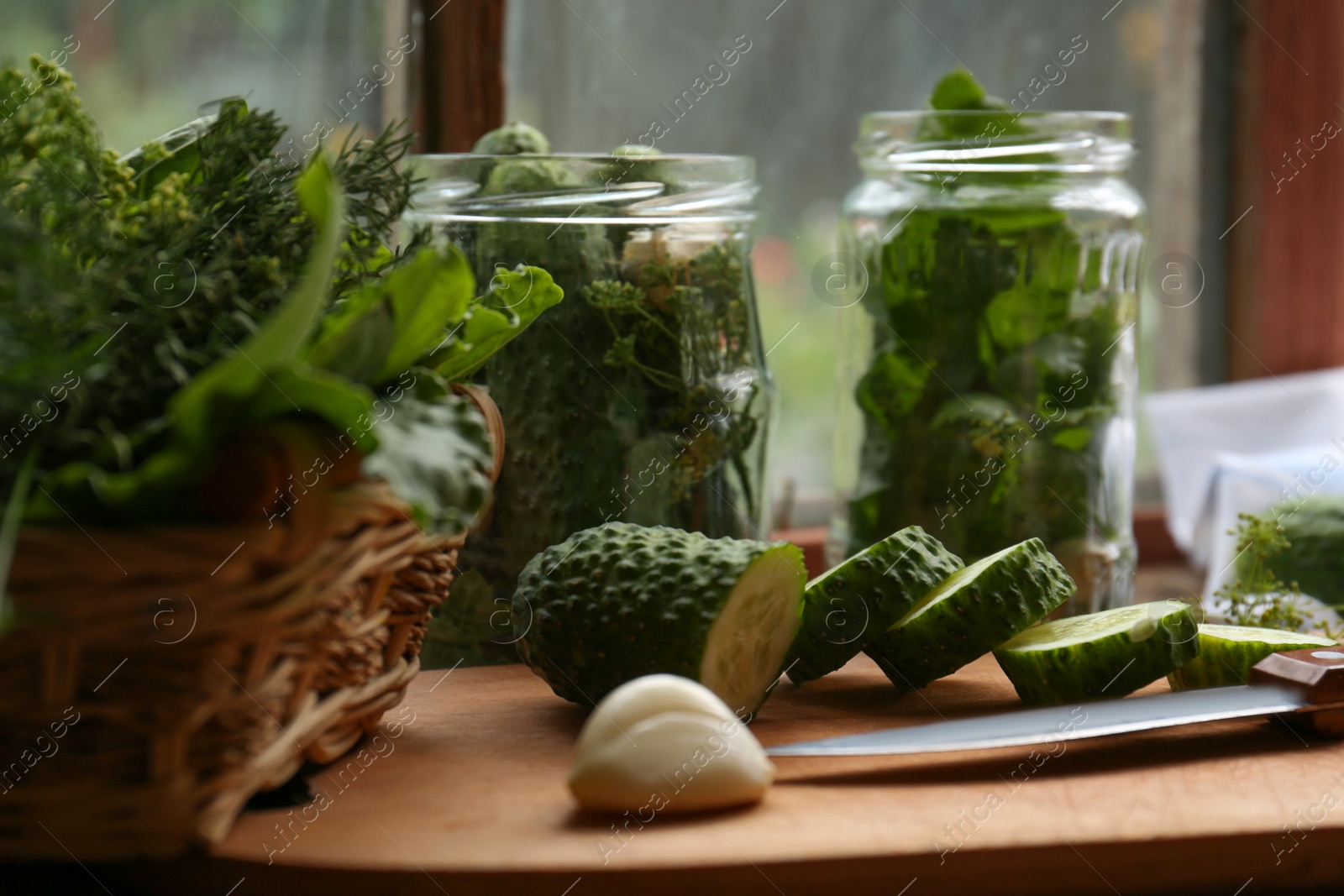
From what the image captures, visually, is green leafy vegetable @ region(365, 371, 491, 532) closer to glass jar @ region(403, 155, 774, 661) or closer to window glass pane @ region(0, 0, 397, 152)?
glass jar @ region(403, 155, 774, 661)

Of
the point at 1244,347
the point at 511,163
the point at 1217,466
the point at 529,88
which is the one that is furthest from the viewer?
the point at 1244,347

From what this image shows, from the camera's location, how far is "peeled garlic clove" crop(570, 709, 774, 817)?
0.55 m

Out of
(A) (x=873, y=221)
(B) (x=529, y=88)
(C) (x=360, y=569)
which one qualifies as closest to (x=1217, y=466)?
(A) (x=873, y=221)

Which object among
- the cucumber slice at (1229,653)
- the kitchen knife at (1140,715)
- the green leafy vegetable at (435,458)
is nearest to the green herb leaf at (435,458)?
the green leafy vegetable at (435,458)

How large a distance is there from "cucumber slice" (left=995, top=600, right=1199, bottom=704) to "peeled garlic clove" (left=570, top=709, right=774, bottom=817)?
0.76ft

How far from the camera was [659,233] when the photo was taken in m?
0.83

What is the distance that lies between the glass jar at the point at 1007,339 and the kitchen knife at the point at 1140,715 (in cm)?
25

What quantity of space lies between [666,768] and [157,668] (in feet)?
0.74

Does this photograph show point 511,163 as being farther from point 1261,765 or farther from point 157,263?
point 1261,765

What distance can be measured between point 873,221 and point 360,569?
60cm

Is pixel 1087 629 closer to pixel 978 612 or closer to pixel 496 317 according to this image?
pixel 978 612

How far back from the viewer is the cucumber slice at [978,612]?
695 millimetres

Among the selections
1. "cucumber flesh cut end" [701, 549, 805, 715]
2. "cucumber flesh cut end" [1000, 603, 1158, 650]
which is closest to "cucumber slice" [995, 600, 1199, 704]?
"cucumber flesh cut end" [1000, 603, 1158, 650]

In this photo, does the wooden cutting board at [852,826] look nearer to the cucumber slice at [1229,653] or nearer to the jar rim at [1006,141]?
the cucumber slice at [1229,653]
